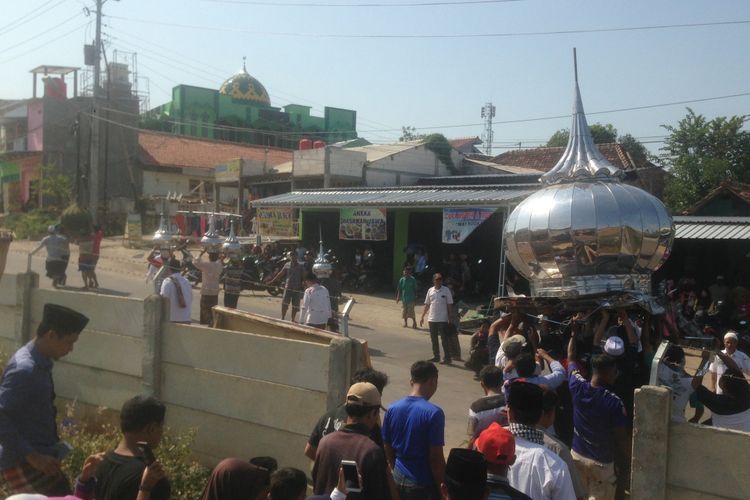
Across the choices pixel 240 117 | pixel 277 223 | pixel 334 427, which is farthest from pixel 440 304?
pixel 240 117

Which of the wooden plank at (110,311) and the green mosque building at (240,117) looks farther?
the green mosque building at (240,117)

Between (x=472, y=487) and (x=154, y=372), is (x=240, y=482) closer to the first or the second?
(x=472, y=487)

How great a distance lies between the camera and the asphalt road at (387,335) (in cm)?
995

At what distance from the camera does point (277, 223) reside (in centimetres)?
2527

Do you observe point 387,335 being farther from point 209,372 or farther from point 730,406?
point 730,406

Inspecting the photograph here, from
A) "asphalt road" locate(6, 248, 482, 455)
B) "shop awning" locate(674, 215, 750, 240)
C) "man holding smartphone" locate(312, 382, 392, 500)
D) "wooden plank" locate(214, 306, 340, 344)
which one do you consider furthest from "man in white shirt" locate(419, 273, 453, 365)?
"man holding smartphone" locate(312, 382, 392, 500)

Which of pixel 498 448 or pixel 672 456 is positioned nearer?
pixel 498 448

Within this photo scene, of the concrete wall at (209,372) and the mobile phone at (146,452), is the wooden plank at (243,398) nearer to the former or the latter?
the concrete wall at (209,372)

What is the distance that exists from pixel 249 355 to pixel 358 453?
243cm

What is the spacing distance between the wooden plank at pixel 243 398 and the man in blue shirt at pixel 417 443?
1.16 metres

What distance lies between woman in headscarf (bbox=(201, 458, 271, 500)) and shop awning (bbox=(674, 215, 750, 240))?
49.5 feet

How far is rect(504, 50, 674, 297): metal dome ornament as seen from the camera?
6.56 m

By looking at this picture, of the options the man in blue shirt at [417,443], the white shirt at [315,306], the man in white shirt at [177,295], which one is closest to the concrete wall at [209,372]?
the man in blue shirt at [417,443]

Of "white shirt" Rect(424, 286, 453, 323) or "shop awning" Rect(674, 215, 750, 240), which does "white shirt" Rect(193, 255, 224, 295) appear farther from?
"shop awning" Rect(674, 215, 750, 240)
